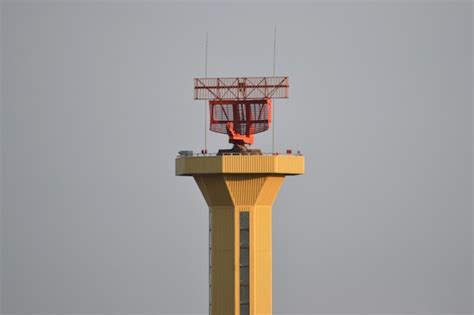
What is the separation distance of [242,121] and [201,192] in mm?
5527

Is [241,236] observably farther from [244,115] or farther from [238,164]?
[244,115]

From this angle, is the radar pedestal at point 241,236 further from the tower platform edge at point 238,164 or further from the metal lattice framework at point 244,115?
the metal lattice framework at point 244,115

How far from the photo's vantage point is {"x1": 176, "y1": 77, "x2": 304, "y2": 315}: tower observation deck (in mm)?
112125

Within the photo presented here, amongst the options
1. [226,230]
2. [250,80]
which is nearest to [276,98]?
[250,80]

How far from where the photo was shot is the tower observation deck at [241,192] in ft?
368

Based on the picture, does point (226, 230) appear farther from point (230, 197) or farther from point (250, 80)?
point (250, 80)

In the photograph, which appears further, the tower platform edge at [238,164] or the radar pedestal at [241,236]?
the radar pedestal at [241,236]

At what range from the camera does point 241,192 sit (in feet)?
370

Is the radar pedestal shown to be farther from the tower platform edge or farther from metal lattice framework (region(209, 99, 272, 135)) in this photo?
metal lattice framework (region(209, 99, 272, 135))

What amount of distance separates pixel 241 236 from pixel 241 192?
10.2 feet

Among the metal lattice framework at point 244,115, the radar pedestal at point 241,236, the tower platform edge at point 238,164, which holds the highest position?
the metal lattice framework at point 244,115

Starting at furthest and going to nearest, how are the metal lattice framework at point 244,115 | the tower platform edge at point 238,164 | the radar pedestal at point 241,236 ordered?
the metal lattice framework at point 244,115 < the radar pedestal at point 241,236 < the tower platform edge at point 238,164

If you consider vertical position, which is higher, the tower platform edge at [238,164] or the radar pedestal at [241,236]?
the tower platform edge at [238,164]

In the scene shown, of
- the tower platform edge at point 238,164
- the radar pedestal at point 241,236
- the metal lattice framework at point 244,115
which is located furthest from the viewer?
the metal lattice framework at point 244,115
